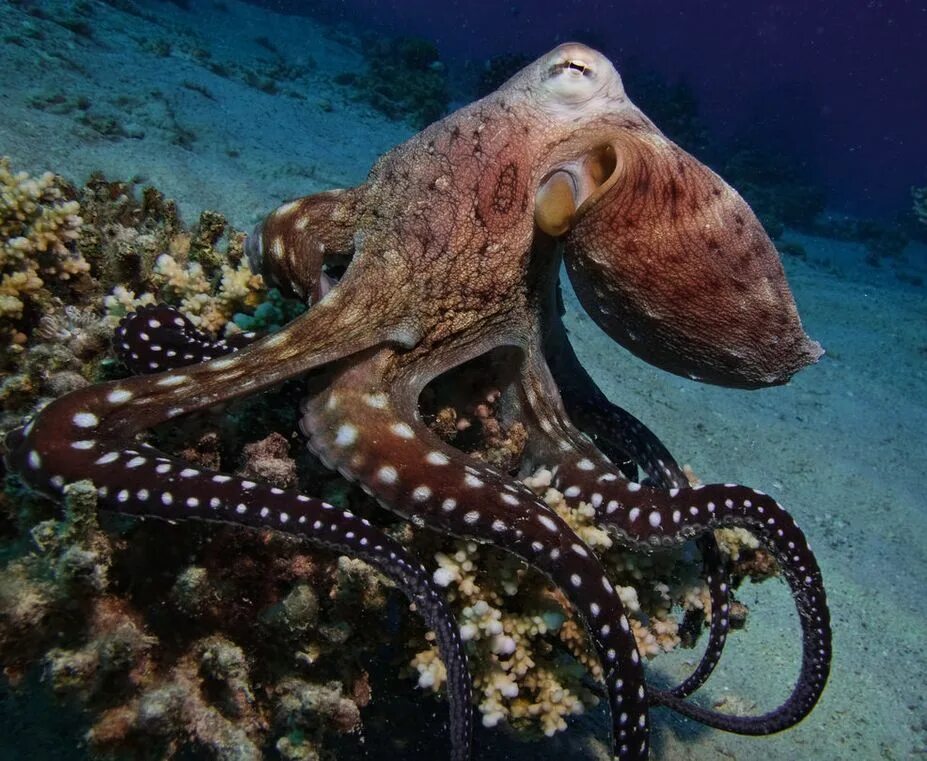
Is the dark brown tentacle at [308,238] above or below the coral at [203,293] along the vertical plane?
above

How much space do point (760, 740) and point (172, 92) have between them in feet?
40.9

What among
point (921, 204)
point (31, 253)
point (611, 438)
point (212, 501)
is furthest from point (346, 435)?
point (921, 204)

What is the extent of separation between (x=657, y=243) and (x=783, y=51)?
82.4 meters

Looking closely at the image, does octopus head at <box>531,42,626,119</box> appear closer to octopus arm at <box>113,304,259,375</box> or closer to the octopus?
the octopus

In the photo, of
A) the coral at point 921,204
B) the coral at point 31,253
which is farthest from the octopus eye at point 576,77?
the coral at point 921,204

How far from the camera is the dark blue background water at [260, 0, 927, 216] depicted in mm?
51397

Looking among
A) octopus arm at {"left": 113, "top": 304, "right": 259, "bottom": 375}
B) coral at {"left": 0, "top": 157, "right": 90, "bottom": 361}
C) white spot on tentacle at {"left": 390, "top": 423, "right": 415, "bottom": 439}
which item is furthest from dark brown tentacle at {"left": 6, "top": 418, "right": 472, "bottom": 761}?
coral at {"left": 0, "top": 157, "right": 90, "bottom": 361}

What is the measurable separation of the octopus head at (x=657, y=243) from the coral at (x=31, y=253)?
2701 mm

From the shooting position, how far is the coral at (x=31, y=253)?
10.4 ft

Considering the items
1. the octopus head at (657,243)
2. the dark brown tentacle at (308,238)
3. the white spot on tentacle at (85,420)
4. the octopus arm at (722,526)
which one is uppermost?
the octopus head at (657,243)

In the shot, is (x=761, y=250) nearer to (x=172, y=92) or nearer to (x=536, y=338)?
(x=536, y=338)

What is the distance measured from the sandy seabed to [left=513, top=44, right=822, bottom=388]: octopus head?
2521 mm

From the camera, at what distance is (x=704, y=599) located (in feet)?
10.0

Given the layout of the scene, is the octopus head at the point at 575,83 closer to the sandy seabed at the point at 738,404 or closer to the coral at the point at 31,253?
the coral at the point at 31,253
